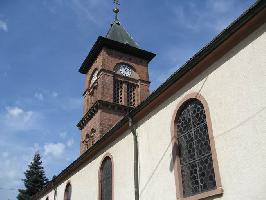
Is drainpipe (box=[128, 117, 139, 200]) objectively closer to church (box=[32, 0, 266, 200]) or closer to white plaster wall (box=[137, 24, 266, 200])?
church (box=[32, 0, 266, 200])

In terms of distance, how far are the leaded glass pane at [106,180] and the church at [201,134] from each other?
4cm

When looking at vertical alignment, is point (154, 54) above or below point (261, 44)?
above

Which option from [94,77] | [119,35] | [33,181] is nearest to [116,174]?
[94,77]

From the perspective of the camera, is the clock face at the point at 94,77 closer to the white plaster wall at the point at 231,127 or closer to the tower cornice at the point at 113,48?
the tower cornice at the point at 113,48

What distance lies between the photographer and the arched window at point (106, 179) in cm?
1303

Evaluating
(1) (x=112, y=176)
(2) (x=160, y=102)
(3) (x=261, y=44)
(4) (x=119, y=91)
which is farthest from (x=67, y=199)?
(3) (x=261, y=44)

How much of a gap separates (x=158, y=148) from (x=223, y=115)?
2.81 metres

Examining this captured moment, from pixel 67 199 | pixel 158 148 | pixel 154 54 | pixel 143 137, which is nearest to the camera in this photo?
pixel 158 148

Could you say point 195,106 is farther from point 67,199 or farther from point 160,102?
point 67,199

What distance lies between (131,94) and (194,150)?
48.5 ft

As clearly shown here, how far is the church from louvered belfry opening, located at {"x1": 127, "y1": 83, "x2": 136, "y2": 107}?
849 cm

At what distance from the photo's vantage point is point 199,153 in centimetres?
863

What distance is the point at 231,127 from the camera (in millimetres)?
7637

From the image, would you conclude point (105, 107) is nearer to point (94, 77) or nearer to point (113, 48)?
point (94, 77)
